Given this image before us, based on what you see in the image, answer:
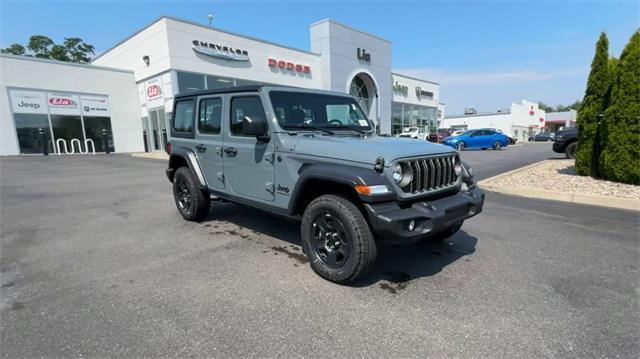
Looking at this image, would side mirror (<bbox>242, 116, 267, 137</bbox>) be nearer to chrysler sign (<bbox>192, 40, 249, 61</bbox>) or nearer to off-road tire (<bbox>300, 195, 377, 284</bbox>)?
off-road tire (<bbox>300, 195, 377, 284</bbox>)

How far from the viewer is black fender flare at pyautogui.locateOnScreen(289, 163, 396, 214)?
9.79 ft

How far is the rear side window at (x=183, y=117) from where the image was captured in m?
5.26

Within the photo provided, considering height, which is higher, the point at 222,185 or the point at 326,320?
the point at 222,185

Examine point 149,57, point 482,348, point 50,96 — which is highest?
point 149,57

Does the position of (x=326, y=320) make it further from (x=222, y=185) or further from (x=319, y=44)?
(x=319, y=44)

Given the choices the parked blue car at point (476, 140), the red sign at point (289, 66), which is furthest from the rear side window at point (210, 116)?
the parked blue car at point (476, 140)

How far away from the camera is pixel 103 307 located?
286cm

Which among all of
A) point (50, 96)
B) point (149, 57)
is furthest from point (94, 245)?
point (50, 96)

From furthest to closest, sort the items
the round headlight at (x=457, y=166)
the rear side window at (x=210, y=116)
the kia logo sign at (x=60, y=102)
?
the kia logo sign at (x=60, y=102), the rear side window at (x=210, y=116), the round headlight at (x=457, y=166)

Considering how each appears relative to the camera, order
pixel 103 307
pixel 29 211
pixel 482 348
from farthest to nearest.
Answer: pixel 29 211 < pixel 103 307 < pixel 482 348

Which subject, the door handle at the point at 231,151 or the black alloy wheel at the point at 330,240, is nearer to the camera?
the black alloy wheel at the point at 330,240

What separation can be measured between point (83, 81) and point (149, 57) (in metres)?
4.42

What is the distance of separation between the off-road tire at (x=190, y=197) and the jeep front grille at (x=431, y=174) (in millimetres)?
3337

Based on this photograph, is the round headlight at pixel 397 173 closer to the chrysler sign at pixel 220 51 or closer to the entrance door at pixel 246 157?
the entrance door at pixel 246 157
